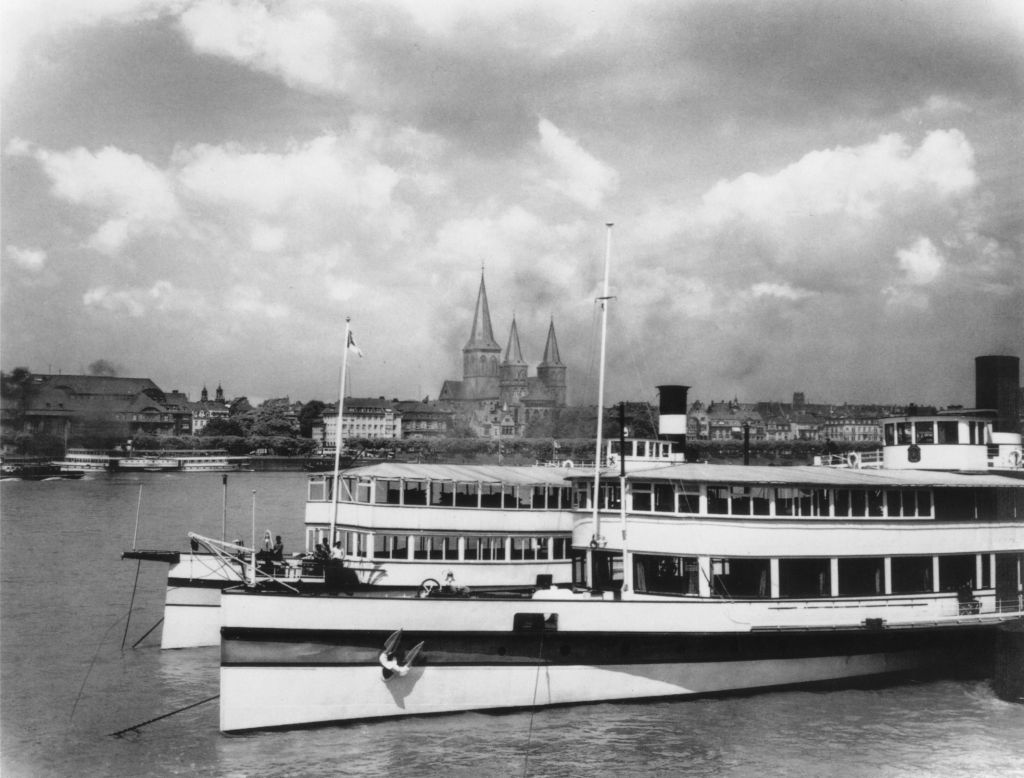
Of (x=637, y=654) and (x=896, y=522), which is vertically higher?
(x=896, y=522)

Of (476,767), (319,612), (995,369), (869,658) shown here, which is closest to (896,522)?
(869,658)

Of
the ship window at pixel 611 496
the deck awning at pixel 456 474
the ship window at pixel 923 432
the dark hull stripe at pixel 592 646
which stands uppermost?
the ship window at pixel 923 432

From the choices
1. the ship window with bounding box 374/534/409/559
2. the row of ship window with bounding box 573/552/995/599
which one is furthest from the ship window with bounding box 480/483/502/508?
the row of ship window with bounding box 573/552/995/599

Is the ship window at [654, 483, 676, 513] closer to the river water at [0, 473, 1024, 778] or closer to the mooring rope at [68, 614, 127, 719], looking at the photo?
the river water at [0, 473, 1024, 778]

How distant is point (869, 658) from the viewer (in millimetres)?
22031

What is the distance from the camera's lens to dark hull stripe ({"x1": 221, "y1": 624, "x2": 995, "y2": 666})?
18.2m

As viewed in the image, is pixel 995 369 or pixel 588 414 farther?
pixel 588 414

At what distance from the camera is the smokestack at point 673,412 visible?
1082 inches

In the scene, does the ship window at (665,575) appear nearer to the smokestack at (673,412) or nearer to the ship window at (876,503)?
the ship window at (876,503)

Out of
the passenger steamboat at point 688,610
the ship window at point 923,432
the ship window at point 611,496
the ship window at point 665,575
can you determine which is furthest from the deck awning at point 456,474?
the ship window at point 923,432

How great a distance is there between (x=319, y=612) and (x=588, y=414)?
178m

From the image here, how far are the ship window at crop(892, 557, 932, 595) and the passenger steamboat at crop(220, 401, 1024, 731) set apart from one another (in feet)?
0.14

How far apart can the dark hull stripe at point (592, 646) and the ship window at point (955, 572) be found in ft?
→ 4.26

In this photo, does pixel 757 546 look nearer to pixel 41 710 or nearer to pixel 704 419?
pixel 41 710
